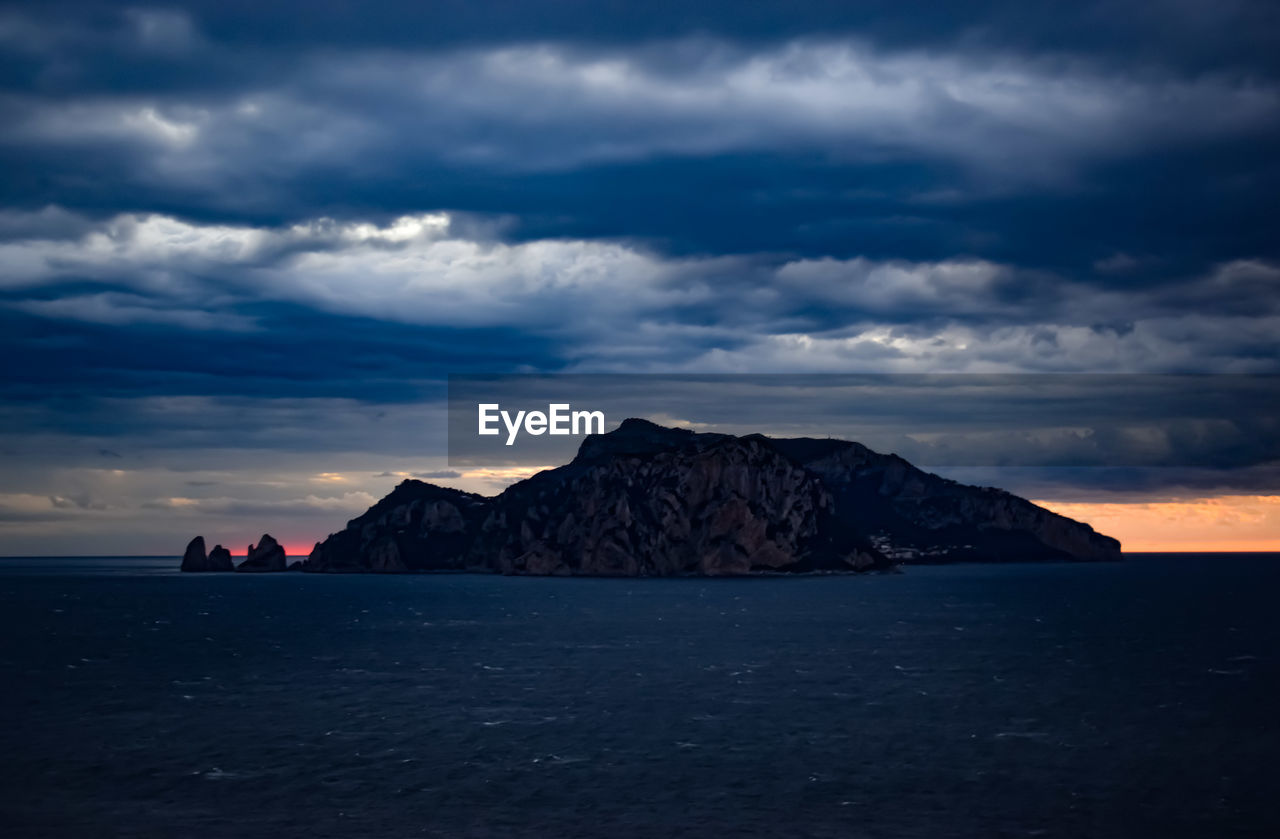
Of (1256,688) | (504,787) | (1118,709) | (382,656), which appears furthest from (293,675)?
(1256,688)

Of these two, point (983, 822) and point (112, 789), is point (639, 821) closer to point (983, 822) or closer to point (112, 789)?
point (983, 822)

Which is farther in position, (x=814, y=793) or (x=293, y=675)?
(x=293, y=675)

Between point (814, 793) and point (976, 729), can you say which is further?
point (976, 729)

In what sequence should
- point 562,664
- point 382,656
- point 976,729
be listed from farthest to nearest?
point 382,656, point 562,664, point 976,729

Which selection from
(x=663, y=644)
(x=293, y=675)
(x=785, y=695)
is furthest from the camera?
(x=663, y=644)

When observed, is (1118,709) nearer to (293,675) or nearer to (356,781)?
(356,781)

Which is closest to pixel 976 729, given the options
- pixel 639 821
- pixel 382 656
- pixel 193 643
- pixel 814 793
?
pixel 814 793
